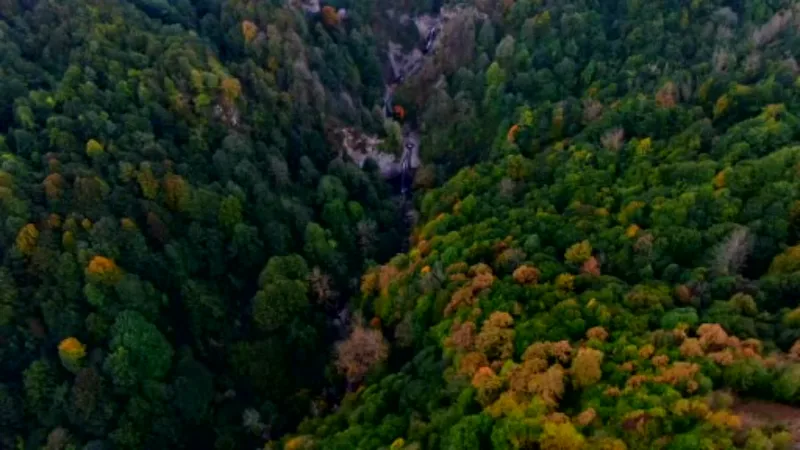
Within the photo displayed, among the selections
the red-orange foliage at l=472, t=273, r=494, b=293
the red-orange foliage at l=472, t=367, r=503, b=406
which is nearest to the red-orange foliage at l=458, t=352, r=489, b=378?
the red-orange foliage at l=472, t=367, r=503, b=406

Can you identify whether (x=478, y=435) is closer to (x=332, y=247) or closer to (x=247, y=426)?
(x=247, y=426)

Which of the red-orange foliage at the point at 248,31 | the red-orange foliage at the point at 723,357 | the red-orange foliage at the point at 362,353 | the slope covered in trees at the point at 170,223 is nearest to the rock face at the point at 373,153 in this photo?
the slope covered in trees at the point at 170,223

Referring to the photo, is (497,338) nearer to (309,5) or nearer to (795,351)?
(795,351)

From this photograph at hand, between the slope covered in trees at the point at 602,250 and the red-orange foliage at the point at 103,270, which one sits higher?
the slope covered in trees at the point at 602,250

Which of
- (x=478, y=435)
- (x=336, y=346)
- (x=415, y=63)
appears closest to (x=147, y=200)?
(x=336, y=346)

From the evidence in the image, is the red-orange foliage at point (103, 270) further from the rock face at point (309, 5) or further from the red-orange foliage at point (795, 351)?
the red-orange foliage at point (795, 351)
